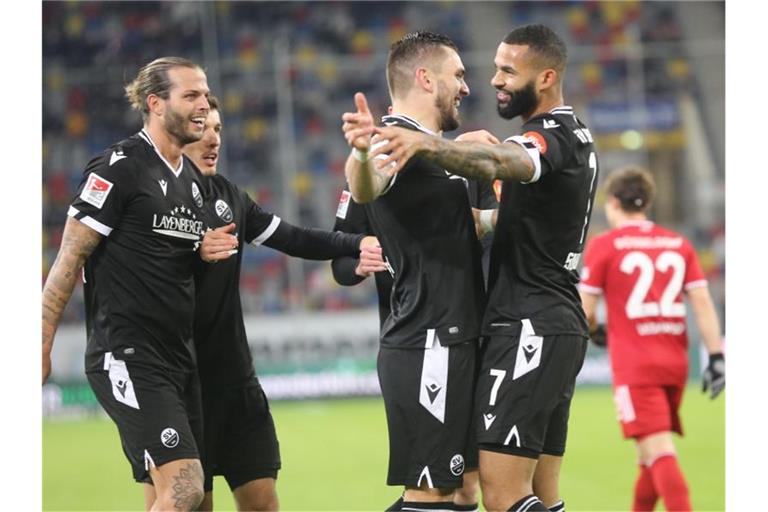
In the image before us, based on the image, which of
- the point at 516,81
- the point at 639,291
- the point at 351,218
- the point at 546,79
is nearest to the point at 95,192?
the point at 351,218

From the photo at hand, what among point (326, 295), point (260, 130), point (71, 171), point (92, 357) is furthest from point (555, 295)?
point (71, 171)

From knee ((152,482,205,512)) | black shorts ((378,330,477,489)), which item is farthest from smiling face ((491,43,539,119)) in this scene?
knee ((152,482,205,512))

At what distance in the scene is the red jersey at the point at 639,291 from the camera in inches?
279

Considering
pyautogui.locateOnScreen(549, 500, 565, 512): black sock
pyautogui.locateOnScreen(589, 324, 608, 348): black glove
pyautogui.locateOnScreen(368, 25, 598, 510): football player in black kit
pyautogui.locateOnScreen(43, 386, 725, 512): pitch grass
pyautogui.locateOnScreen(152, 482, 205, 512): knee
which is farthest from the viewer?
pyautogui.locateOnScreen(43, 386, 725, 512): pitch grass

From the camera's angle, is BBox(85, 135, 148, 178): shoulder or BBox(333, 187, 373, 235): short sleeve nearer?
BBox(85, 135, 148, 178): shoulder

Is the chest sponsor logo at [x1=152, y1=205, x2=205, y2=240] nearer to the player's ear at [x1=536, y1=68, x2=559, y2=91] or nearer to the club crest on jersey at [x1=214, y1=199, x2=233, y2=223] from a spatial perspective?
the club crest on jersey at [x1=214, y1=199, x2=233, y2=223]

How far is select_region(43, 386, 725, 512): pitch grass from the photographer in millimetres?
8789

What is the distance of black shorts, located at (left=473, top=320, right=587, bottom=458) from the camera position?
4.41 meters

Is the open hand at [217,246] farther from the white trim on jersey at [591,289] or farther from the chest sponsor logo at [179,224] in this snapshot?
the white trim on jersey at [591,289]

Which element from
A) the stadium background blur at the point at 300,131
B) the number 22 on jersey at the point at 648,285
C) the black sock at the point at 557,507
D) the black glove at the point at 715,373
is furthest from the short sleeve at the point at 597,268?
the stadium background blur at the point at 300,131

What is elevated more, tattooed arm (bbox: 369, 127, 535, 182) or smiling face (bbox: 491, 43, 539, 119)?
smiling face (bbox: 491, 43, 539, 119)

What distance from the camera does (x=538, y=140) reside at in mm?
4379

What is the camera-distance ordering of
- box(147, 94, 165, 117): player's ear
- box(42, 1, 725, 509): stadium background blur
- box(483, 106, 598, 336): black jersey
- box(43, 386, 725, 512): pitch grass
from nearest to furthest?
box(483, 106, 598, 336): black jersey
box(147, 94, 165, 117): player's ear
box(43, 386, 725, 512): pitch grass
box(42, 1, 725, 509): stadium background blur

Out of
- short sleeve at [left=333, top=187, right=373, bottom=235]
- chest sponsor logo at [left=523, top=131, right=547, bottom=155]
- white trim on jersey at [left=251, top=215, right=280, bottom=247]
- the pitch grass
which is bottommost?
the pitch grass
